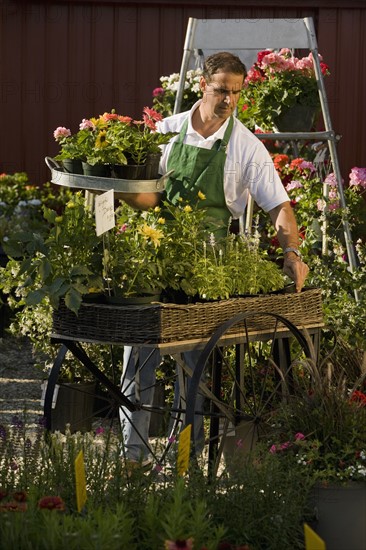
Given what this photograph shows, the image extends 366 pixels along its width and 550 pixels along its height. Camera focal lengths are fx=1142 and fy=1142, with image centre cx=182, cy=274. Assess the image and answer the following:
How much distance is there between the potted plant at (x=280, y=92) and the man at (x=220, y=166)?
1.78 m

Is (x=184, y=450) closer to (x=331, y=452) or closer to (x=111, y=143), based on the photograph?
(x=331, y=452)

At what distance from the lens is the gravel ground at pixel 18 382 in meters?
6.16

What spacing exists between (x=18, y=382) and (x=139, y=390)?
260cm

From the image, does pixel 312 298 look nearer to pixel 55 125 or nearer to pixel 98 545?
pixel 98 545

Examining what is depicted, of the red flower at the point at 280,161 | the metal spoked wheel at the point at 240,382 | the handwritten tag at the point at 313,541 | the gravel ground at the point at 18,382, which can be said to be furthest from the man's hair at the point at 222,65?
the handwritten tag at the point at 313,541

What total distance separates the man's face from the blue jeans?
100 centimetres

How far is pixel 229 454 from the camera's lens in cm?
445

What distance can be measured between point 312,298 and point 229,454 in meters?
0.69

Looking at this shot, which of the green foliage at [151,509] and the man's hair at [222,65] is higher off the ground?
the man's hair at [222,65]

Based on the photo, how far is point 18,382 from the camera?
7.01 meters

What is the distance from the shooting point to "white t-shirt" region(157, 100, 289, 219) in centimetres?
468

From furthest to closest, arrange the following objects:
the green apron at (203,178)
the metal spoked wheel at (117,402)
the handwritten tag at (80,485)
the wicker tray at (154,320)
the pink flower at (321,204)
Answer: the pink flower at (321,204) < the green apron at (203,178) < the metal spoked wheel at (117,402) < the wicker tray at (154,320) < the handwritten tag at (80,485)

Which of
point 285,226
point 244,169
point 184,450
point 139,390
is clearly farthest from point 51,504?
point 244,169

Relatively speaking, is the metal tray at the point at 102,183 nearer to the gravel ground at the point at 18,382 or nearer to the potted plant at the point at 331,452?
the potted plant at the point at 331,452
